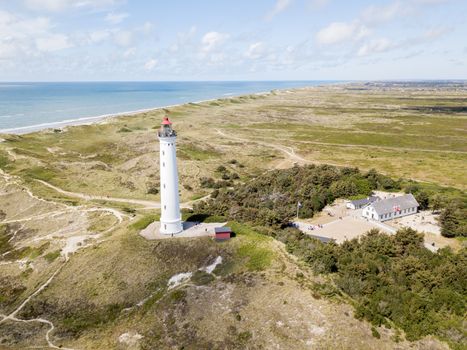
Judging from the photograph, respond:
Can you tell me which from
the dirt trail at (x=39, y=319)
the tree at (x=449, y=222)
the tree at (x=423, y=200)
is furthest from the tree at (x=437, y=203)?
the dirt trail at (x=39, y=319)

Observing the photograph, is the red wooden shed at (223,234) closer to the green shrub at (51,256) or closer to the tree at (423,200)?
the green shrub at (51,256)

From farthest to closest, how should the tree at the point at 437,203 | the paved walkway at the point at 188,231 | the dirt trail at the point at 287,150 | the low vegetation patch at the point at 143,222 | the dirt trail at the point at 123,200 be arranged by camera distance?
the dirt trail at the point at 287,150
the dirt trail at the point at 123,200
the tree at the point at 437,203
the low vegetation patch at the point at 143,222
the paved walkway at the point at 188,231

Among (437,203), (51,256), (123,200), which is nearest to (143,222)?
(51,256)

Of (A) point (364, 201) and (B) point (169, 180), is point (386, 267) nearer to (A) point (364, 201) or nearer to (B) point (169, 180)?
(B) point (169, 180)

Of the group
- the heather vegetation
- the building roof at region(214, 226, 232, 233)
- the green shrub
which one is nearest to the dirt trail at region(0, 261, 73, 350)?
the green shrub

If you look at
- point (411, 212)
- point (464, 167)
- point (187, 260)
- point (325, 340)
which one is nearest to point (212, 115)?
point (464, 167)

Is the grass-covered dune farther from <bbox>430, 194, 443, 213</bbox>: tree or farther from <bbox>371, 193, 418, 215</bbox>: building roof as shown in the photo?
<bbox>371, 193, 418, 215</bbox>: building roof
